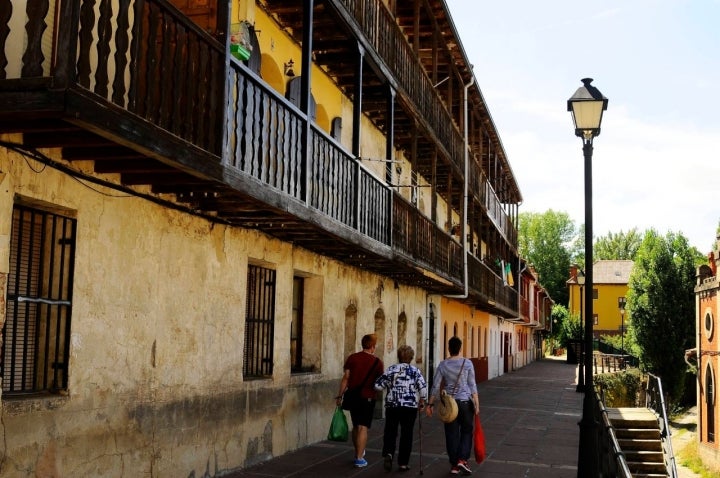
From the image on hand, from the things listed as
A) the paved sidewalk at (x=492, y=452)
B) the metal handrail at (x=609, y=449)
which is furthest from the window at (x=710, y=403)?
the metal handrail at (x=609, y=449)

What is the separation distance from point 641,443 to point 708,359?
14603 millimetres

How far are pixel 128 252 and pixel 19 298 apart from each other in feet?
4.70

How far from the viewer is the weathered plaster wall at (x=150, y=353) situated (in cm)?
684

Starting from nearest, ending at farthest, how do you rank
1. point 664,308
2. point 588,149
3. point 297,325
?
point 588,149 → point 297,325 → point 664,308

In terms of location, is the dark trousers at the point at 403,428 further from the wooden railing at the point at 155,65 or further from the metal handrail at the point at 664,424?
the metal handrail at the point at 664,424

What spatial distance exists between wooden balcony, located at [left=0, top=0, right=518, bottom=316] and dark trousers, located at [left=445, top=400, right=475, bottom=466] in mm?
2842

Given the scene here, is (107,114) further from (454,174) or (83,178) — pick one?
(454,174)

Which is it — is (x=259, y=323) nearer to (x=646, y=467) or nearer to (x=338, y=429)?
(x=338, y=429)

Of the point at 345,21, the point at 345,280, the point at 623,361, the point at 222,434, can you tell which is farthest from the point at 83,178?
the point at 623,361

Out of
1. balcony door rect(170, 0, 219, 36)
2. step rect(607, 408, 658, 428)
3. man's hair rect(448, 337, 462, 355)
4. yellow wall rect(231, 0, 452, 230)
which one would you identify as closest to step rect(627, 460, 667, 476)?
step rect(607, 408, 658, 428)

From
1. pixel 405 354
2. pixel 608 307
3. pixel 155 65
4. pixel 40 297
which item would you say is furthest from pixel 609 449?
pixel 608 307

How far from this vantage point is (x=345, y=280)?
589 inches

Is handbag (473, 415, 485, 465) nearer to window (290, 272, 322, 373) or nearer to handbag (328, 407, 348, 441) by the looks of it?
handbag (328, 407, 348, 441)

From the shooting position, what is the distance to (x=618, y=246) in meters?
107
